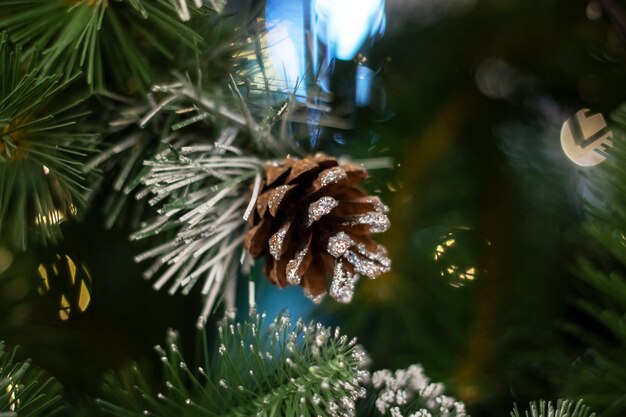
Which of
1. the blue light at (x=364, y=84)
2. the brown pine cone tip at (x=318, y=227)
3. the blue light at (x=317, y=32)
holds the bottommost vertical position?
the brown pine cone tip at (x=318, y=227)

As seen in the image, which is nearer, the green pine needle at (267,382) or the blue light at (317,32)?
the green pine needle at (267,382)

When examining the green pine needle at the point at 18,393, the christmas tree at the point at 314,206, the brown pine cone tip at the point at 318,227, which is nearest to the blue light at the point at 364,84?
the christmas tree at the point at 314,206

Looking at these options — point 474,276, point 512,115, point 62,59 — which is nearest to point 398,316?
point 474,276

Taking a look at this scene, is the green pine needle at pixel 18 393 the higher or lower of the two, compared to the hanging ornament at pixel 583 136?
lower

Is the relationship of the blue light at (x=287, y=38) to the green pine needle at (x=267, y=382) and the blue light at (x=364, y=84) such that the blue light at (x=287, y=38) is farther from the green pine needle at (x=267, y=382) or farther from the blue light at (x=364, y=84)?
the green pine needle at (x=267, y=382)

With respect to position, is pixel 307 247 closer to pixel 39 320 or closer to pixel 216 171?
pixel 216 171

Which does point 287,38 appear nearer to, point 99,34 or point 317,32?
point 317,32
